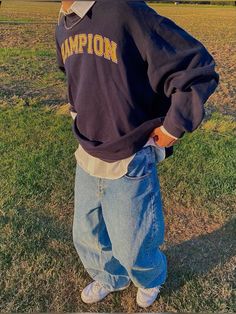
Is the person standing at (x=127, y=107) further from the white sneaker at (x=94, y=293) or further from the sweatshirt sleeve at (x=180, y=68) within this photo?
the white sneaker at (x=94, y=293)

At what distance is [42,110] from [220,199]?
8.09 ft

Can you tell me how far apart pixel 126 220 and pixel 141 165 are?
24 centimetres

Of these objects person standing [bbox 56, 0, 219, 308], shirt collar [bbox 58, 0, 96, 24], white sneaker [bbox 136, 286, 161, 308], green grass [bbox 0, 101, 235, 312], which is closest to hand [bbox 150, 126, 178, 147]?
person standing [bbox 56, 0, 219, 308]

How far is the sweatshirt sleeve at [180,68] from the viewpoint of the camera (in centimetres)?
153

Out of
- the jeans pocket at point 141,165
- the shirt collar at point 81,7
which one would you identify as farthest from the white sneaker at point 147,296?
the shirt collar at point 81,7

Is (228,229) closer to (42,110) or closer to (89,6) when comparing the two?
(89,6)

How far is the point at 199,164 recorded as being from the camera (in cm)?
362

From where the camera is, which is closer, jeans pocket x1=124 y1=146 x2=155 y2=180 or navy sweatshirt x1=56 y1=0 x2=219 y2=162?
navy sweatshirt x1=56 y1=0 x2=219 y2=162

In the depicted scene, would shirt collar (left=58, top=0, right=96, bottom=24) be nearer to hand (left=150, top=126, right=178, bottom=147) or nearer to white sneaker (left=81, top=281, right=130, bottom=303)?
hand (left=150, top=126, right=178, bottom=147)

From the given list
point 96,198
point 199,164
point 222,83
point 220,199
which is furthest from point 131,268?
point 222,83

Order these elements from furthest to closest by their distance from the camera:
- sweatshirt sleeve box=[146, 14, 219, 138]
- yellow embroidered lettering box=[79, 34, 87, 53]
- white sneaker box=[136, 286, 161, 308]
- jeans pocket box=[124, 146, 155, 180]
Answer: white sneaker box=[136, 286, 161, 308] < jeans pocket box=[124, 146, 155, 180] < yellow embroidered lettering box=[79, 34, 87, 53] < sweatshirt sleeve box=[146, 14, 219, 138]

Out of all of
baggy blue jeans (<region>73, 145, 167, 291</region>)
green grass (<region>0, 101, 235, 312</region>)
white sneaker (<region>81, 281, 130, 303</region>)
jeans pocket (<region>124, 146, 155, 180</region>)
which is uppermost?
jeans pocket (<region>124, 146, 155, 180</region>)

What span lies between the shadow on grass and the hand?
953 millimetres

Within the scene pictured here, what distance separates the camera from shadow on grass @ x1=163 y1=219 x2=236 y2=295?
2438 millimetres
